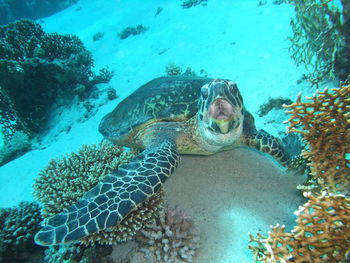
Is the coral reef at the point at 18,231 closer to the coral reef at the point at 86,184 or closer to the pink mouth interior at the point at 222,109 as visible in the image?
the coral reef at the point at 86,184

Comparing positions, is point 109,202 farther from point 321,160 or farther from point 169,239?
point 321,160

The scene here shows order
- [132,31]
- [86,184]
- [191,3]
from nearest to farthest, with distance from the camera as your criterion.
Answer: [86,184], [191,3], [132,31]

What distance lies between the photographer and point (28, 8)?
2272 centimetres

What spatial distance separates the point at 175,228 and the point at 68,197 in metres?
1.60

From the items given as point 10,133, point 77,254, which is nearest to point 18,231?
point 77,254

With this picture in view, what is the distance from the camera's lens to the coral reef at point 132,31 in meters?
12.2

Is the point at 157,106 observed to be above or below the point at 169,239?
above

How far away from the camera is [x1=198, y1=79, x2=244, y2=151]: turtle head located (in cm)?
245

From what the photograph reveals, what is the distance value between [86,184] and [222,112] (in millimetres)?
2195

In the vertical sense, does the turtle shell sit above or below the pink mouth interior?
above

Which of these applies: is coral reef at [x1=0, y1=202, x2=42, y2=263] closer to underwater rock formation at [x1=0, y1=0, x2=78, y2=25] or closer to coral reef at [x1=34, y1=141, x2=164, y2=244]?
coral reef at [x1=34, y1=141, x2=164, y2=244]

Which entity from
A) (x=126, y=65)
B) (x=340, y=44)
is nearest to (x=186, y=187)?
(x=340, y=44)

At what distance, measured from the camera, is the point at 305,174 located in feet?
9.43

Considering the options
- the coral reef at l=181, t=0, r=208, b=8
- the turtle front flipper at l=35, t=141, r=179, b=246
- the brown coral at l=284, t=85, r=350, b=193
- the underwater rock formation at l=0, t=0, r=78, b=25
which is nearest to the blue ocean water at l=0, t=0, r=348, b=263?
the turtle front flipper at l=35, t=141, r=179, b=246
